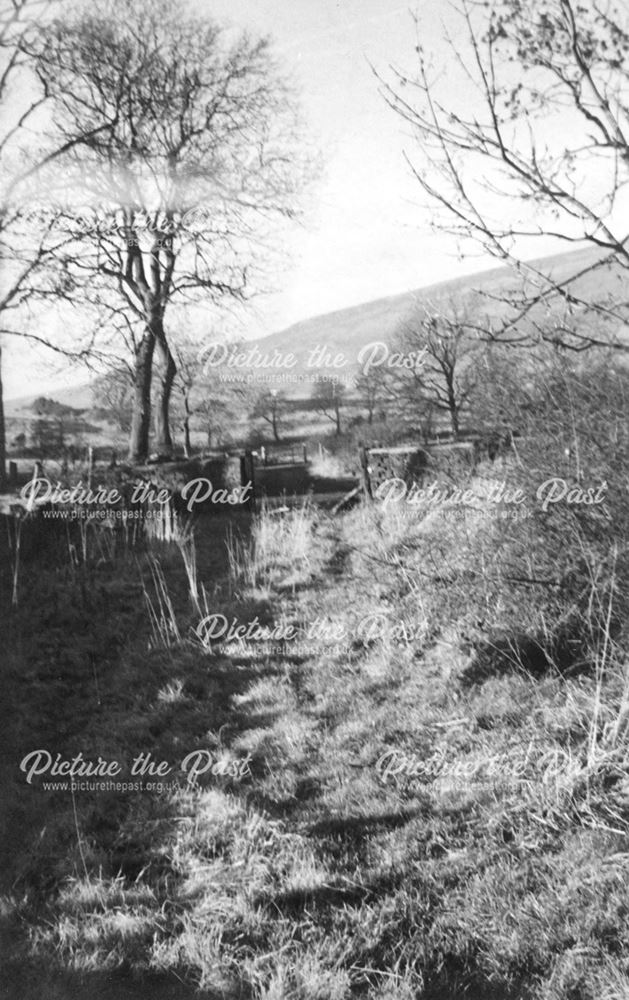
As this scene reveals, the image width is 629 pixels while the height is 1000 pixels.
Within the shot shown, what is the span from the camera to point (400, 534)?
8023 mm

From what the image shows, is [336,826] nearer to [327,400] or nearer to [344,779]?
[344,779]

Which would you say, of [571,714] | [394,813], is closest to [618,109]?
[571,714]

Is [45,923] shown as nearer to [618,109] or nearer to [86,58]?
[618,109]

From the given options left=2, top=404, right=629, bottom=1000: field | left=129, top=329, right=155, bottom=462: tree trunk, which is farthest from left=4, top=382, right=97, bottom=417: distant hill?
left=2, top=404, right=629, bottom=1000: field

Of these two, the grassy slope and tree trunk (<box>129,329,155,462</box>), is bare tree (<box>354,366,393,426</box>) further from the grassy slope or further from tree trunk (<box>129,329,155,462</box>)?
the grassy slope

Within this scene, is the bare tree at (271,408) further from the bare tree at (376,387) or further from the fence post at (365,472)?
the fence post at (365,472)

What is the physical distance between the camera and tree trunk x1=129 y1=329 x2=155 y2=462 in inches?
639

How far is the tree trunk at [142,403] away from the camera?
53.3ft

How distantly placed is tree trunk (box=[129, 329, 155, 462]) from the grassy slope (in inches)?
414

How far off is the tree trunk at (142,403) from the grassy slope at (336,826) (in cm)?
1052

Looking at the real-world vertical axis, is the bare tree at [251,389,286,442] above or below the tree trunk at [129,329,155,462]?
above

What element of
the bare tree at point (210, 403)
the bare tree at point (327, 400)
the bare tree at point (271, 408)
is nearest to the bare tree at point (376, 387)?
the bare tree at point (327, 400)

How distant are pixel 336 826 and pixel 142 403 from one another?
14.0 meters

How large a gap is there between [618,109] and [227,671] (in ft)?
15.8
